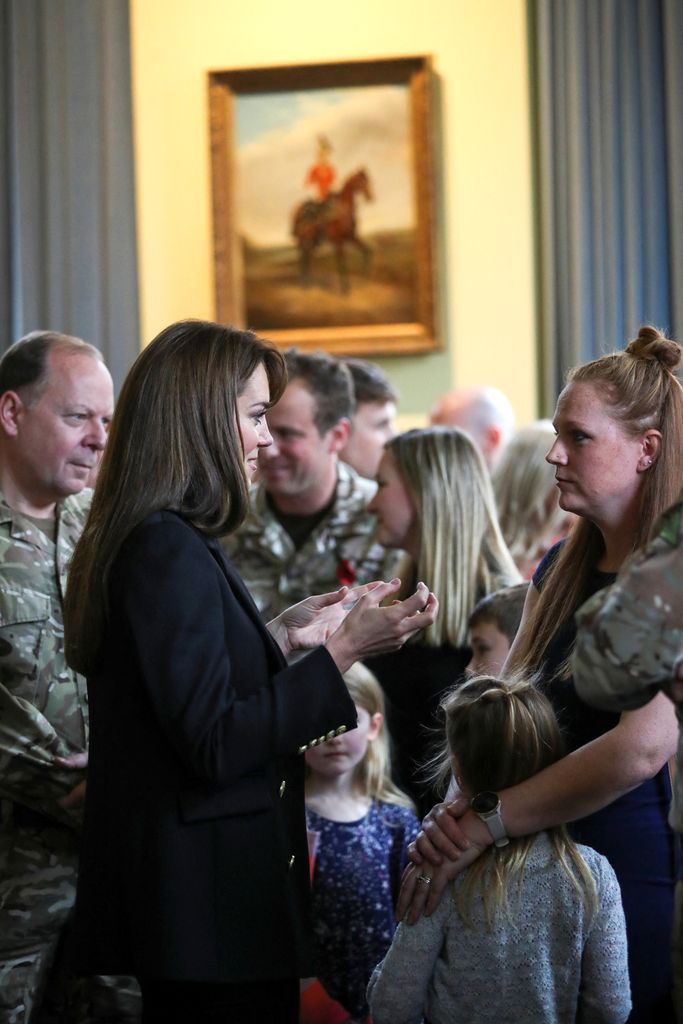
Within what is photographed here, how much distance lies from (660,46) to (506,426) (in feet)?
8.06

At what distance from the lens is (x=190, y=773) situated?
2170 millimetres

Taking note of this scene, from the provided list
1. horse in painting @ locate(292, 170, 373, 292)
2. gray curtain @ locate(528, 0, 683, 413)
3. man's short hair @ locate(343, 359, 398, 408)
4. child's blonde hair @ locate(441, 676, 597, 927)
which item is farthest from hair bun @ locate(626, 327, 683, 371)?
horse in painting @ locate(292, 170, 373, 292)

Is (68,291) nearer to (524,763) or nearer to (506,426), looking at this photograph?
(506,426)

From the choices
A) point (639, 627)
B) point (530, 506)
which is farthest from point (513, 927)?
point (530, 506)

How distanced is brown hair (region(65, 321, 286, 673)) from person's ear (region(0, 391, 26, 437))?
97 cm

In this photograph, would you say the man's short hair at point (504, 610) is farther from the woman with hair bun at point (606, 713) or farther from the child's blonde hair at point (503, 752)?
the child's blonde hair at point (503, 752)

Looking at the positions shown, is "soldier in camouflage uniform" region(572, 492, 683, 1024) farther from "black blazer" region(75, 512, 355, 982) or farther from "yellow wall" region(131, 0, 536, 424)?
"yellow wall" region(131, 0, 536, 424)

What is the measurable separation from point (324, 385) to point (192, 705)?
238cm

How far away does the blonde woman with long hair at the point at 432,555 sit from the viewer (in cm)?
341

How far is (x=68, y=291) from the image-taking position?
7484mm

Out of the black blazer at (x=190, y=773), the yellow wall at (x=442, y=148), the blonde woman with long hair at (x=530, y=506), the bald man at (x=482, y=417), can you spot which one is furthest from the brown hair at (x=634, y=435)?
the yellow wall at (x=442, y=148)

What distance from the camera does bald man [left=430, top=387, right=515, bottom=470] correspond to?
635cm

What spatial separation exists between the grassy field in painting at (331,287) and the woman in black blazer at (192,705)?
5.35 meters

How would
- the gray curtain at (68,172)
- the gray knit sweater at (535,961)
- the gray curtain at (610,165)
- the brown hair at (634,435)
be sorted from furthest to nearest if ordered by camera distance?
the gray curtain at (68,172) → the gray curtain at (610,165) → the brown hair at (634,435) → the gray knit sweater at (535,961)
